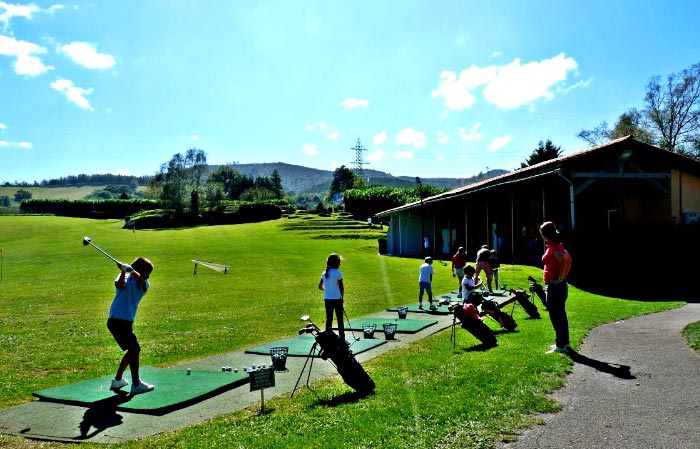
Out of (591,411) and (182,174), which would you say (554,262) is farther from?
(182,174)

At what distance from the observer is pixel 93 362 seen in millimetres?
10117

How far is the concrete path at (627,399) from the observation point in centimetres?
531

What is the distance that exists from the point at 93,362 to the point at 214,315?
19.8 feet

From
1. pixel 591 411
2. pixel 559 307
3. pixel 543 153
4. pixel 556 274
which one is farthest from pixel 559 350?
pixel 543 153

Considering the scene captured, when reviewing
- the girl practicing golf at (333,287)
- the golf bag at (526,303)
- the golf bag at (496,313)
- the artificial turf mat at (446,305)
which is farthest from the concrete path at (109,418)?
the artificial turf mat at (446,305)

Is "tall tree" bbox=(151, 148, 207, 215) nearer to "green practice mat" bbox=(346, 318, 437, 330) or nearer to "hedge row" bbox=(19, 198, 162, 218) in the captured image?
"hedge row" bbox=(19, 198, 162, 218)

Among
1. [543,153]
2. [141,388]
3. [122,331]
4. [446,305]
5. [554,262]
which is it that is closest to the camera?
[122,331]

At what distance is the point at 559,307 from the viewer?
8820 millimetres

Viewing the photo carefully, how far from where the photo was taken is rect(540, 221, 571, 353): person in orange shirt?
8.60 meters

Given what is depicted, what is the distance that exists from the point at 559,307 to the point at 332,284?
404cm

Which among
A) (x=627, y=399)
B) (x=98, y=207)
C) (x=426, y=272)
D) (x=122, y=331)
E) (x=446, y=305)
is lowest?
(x=446, y=305)

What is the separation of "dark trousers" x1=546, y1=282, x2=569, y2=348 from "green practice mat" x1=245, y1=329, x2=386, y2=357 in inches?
125

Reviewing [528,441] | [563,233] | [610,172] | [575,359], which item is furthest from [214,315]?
[610,172]

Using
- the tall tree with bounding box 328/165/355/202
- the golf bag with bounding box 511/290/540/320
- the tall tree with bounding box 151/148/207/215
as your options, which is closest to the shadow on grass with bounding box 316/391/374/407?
the golf bag with bounding box 511/290/540/320
